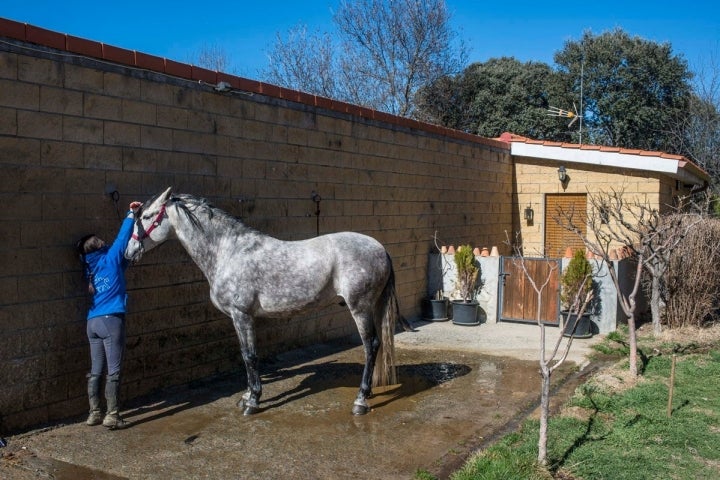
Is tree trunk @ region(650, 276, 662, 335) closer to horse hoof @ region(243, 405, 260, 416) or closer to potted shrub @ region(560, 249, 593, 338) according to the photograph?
potted shrub @ region(560, 249, 593, 338)

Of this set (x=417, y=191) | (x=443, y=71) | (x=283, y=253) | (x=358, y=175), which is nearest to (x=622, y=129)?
(x=443, y=71)

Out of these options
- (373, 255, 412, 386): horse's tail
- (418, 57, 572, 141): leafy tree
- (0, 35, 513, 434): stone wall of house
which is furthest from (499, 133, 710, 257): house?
(418, 57, 572, 141): leafy tree

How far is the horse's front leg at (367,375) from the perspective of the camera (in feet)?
19.7

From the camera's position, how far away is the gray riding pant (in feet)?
17.8

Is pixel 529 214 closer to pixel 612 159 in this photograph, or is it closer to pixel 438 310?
pixel 612 159

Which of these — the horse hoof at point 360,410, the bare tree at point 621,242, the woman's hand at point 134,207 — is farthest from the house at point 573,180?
the woman's hand at point 134,207

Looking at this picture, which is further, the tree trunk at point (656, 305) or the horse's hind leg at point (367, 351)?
the tree trunk at point (656, 305)

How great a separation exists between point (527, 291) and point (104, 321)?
23.4 feet

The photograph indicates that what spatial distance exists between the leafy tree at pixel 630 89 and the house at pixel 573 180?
11.1 metres

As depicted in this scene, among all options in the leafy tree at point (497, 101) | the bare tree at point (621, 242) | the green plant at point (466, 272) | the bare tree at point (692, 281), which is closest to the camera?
the bare tree at point (621, 242)

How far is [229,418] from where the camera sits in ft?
19.3

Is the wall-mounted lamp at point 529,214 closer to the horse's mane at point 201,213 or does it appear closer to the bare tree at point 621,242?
Answer: the bare tree at point 621,242

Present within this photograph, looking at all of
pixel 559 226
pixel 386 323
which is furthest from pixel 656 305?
pixel 559 226

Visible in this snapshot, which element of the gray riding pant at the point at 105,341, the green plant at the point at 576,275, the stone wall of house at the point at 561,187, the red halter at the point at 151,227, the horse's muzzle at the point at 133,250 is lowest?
the gray riding pant at the point at 105,341
